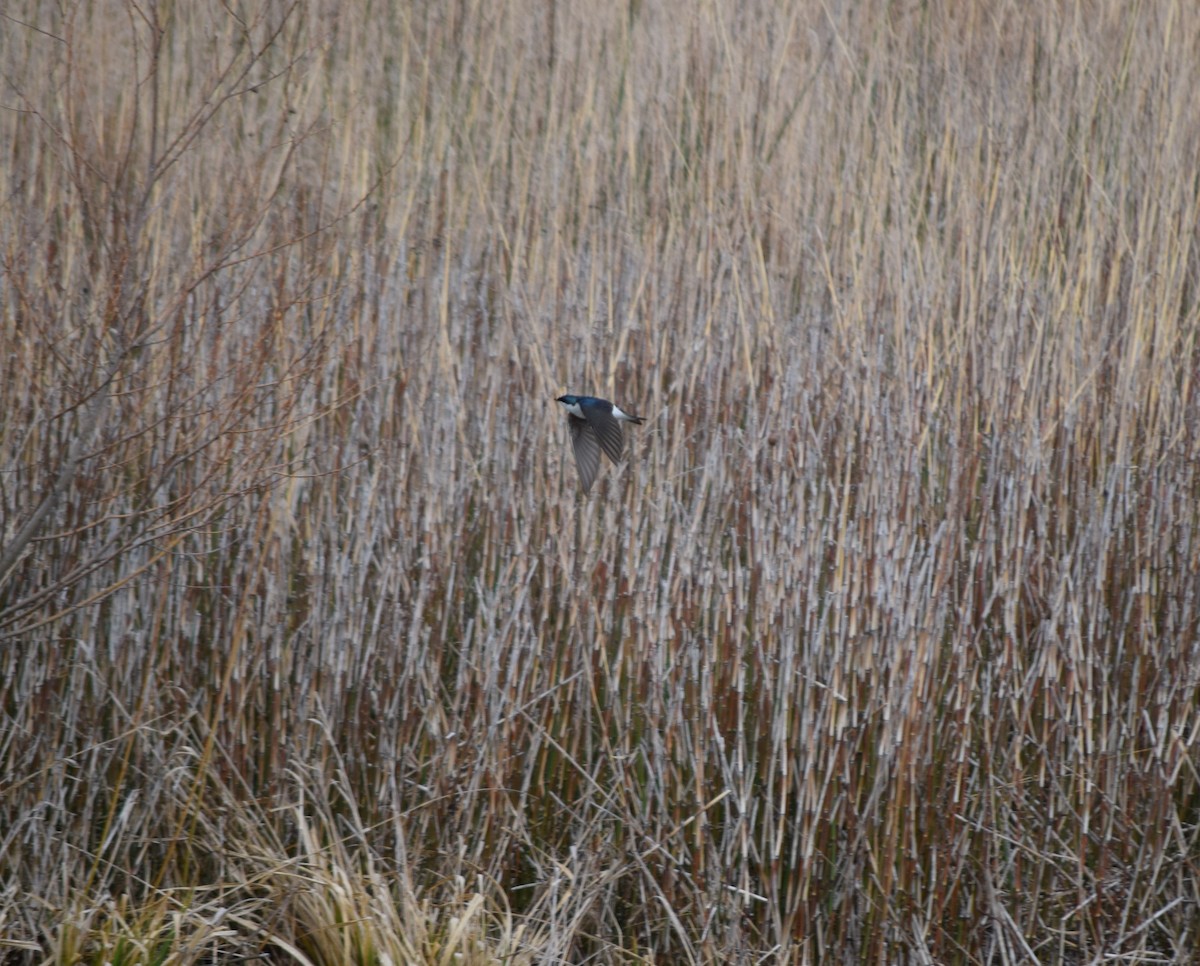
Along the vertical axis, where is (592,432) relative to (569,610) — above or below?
above

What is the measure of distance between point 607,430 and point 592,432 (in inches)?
1.6

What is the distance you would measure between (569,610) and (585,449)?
0.34 meters

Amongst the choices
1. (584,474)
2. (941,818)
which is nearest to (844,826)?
(941,818)

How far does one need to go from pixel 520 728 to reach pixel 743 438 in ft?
2.57

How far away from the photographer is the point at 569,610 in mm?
2330

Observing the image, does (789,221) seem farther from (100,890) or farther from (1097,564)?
(100,890)

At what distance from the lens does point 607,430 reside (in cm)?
220

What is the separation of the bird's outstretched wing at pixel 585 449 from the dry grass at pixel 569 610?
0.10m

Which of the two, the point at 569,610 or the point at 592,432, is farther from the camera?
the point at 569,610

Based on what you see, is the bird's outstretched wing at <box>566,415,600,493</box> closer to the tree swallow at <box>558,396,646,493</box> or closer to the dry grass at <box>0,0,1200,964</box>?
the tree swallow at <box>558,396,646,493</box>

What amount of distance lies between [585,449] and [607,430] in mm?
69

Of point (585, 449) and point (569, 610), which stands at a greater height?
point (585, 449)

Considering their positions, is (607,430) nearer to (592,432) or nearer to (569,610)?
(592,432)

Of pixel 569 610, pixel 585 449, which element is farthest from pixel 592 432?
pixel 569 610
